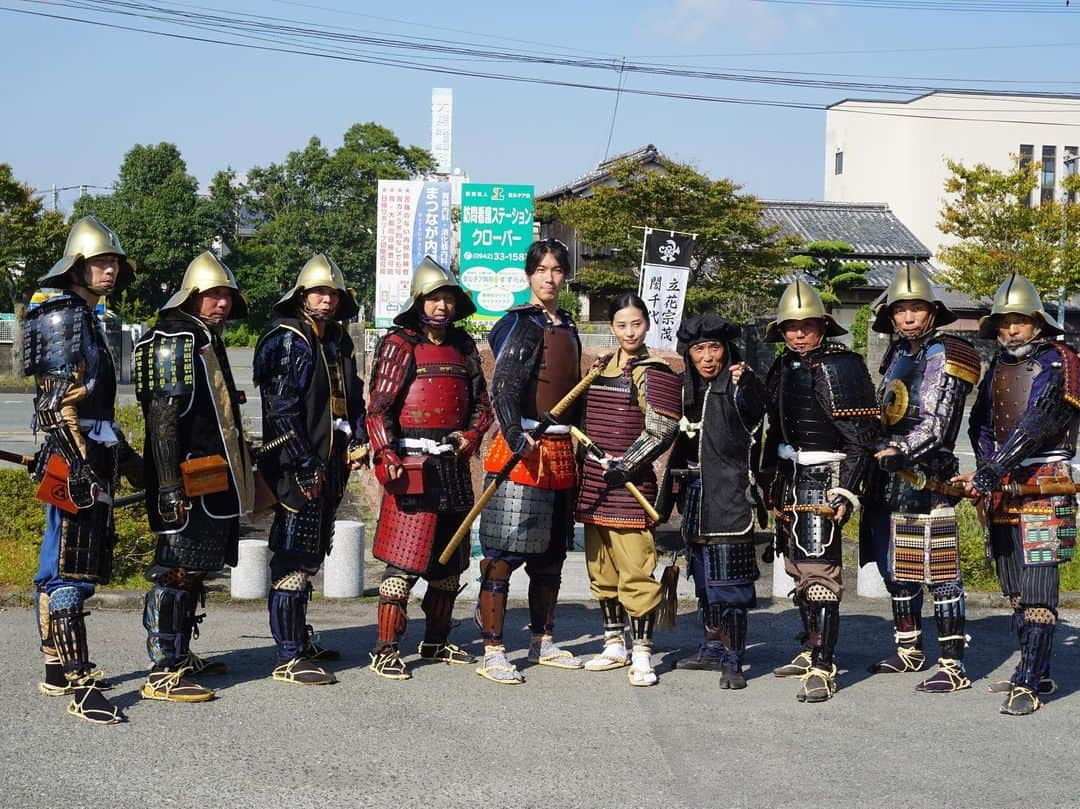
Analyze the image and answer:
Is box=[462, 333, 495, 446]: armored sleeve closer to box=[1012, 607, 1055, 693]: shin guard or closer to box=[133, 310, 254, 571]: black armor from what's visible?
box=[133, 310, 254, 571]: black armor

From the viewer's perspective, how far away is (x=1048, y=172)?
4516 centimetres

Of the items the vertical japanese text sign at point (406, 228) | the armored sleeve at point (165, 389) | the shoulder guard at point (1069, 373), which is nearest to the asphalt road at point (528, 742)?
the armored sleeve at point (165, 389)

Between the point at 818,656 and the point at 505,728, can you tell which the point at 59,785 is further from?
the point at 818,656

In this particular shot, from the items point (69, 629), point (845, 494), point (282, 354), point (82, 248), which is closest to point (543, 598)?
point (845, 494)

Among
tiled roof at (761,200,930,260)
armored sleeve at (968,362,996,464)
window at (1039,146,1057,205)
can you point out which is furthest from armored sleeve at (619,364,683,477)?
window at (1039,146,1057,205)

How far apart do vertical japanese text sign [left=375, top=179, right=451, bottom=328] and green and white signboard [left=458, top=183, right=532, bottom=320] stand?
2034mm

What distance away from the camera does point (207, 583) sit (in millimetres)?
7809

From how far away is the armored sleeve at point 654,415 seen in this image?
5621mm

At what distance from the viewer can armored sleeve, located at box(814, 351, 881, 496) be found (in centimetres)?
546

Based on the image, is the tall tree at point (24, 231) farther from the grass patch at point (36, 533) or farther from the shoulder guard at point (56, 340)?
the shoulder guard at point (56, 340)

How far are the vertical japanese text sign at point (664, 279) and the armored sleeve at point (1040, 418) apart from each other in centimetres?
950

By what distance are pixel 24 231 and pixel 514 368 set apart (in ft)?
82.7

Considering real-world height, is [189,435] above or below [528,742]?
above

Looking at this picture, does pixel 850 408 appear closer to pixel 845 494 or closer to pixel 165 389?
pixel 845 494
